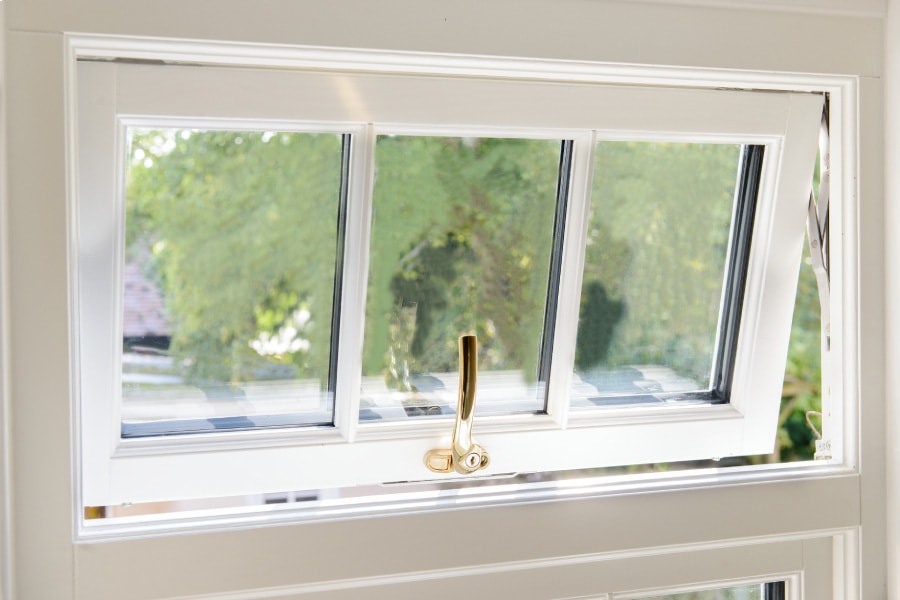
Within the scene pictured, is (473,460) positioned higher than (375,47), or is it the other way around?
(375,47)

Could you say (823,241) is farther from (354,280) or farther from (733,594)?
(354,280)

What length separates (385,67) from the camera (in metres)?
1.02

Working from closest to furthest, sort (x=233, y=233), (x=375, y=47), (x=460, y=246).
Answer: (x=375, y=47)
(x=233, y=233)
(x=460, y=246)

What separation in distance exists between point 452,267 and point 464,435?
28 cm

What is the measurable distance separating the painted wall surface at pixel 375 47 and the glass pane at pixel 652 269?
21 cm

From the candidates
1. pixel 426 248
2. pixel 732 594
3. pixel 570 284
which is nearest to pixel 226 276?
pixel 426 248

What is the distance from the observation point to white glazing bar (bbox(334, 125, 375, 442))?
109cm

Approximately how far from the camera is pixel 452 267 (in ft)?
3.91

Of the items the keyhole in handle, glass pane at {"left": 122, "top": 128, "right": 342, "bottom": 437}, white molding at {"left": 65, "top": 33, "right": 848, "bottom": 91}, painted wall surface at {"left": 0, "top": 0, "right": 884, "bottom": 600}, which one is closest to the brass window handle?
the keyhole in handle

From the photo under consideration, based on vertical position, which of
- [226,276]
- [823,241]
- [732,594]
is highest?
[823,241]

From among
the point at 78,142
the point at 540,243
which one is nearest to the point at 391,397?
the point at 540,243

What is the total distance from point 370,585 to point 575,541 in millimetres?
314

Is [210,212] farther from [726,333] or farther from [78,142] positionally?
[726,333]

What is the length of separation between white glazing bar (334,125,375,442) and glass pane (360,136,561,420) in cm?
3
